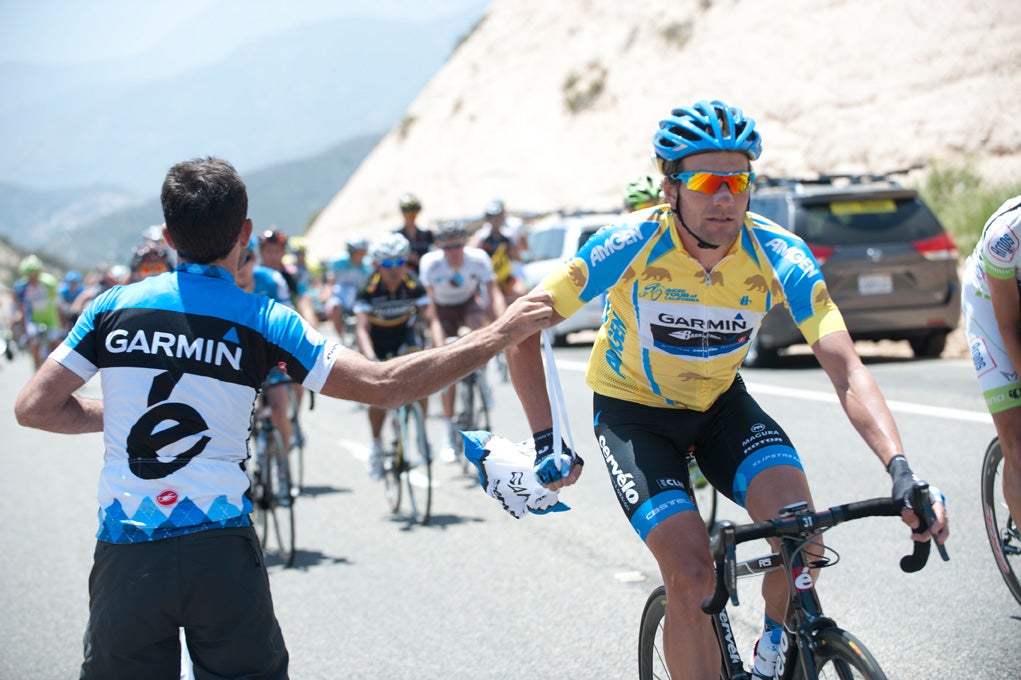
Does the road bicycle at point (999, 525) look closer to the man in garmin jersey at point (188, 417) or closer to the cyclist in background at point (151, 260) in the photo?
the man in garmin jersey at point (188, 417)

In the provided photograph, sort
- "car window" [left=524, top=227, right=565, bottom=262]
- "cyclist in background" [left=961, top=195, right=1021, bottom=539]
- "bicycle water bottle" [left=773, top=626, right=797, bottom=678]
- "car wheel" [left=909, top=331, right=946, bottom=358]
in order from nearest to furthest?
"bicycle water bottle" [left=773, top=626, right=797, bottom=678] → "cyclist in background" [left=961, top=195, right=1021, bottom=539] → "car wheel" [left=909, top=331, right=946, bottom=358] → "car window" [left=524, top=227, right=565, bottom=262]

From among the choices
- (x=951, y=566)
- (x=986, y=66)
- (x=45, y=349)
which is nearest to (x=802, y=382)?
(x=951, y=566)

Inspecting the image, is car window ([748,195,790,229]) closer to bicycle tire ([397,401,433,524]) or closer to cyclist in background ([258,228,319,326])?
cyclist in background ([258,228,319,326])

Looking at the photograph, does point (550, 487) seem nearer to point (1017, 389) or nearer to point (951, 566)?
point (1017, 389)

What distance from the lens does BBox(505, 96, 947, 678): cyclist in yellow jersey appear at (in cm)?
343

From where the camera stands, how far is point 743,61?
41219 millimetres

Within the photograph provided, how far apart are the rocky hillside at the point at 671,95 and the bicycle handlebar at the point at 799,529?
1112 inches

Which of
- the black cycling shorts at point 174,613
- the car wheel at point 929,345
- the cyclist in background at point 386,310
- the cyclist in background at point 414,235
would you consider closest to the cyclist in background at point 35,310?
the cyclist in background at point 414,235

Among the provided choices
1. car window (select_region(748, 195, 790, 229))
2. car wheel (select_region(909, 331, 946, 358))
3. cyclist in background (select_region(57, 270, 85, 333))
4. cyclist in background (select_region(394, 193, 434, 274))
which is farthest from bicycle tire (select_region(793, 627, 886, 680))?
cyclist in background (select_region(57, 270, 85, 333))

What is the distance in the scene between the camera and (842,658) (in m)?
2.89

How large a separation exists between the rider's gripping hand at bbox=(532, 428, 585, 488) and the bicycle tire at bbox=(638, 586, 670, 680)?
634 millimetres

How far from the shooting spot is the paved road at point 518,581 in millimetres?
5074

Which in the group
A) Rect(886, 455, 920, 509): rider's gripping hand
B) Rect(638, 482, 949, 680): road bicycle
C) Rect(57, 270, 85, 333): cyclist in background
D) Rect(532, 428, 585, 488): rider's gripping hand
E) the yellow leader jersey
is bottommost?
Rect(638, 482, 949, 680): road bicycle

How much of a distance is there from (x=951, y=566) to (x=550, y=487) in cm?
340
